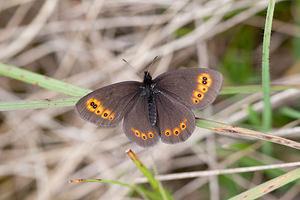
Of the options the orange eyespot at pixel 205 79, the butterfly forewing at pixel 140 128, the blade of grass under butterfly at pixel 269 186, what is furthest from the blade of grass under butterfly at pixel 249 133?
the butterfly forewing at pixel 140 128

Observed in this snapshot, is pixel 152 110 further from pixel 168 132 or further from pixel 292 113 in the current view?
pixel 292 113

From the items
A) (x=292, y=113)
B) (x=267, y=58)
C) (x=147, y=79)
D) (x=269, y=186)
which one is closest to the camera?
(x=269, y=186)

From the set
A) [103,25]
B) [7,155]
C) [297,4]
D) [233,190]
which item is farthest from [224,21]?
[7,155]

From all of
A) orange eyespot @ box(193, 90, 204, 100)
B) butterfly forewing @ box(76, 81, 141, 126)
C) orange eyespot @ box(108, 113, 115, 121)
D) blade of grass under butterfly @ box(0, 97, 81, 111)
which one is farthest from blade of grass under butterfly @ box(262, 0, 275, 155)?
blade of grass under butterfly @ box(0, 97, 81, 111)

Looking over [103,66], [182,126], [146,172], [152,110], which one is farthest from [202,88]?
[103,66]

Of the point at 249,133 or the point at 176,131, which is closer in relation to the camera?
the point at 249,133

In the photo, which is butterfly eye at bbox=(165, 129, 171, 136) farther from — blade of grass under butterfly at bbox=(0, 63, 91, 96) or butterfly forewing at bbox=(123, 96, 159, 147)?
blade of grass under butterfly at bbox=(0, 63, 91, 96)
